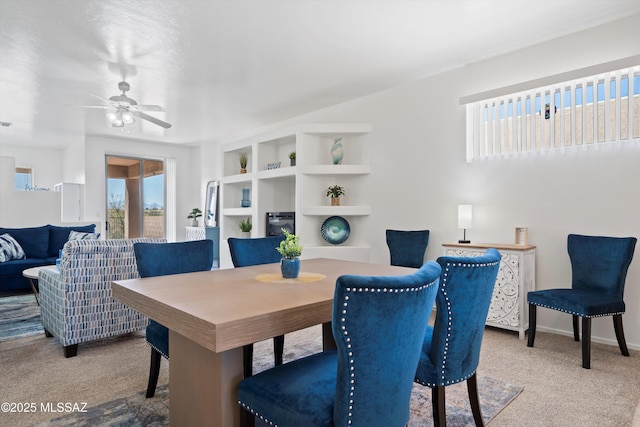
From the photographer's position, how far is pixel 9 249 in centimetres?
516

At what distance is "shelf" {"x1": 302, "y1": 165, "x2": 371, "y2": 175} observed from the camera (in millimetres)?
4973

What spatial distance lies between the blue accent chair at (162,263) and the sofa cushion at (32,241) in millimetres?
4432

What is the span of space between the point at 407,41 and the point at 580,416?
9.98ft

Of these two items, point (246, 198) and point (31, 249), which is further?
point (246, 198)

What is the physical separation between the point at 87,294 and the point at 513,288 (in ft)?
11.3

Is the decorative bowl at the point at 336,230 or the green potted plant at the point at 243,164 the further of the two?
the green potted plant at the point at 243,164

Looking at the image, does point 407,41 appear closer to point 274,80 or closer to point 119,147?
point 274,80

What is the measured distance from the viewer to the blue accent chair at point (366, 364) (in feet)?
3.45

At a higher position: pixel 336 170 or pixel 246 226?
pixel 336 170

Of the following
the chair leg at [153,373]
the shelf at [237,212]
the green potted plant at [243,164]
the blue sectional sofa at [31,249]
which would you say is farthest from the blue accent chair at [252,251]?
the blue sectional sofa at [31,249]

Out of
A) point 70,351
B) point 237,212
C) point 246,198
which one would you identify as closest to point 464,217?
point 70,351

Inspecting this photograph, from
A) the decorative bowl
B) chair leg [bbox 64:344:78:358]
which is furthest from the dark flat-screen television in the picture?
chair leg [bbox 64:344:78:358]

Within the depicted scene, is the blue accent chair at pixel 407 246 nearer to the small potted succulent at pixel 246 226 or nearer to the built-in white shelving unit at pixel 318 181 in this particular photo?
the built-in white shelving unit at pixel 318 181

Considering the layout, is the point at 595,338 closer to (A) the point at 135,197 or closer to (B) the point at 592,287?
(B) the point at 592,287
